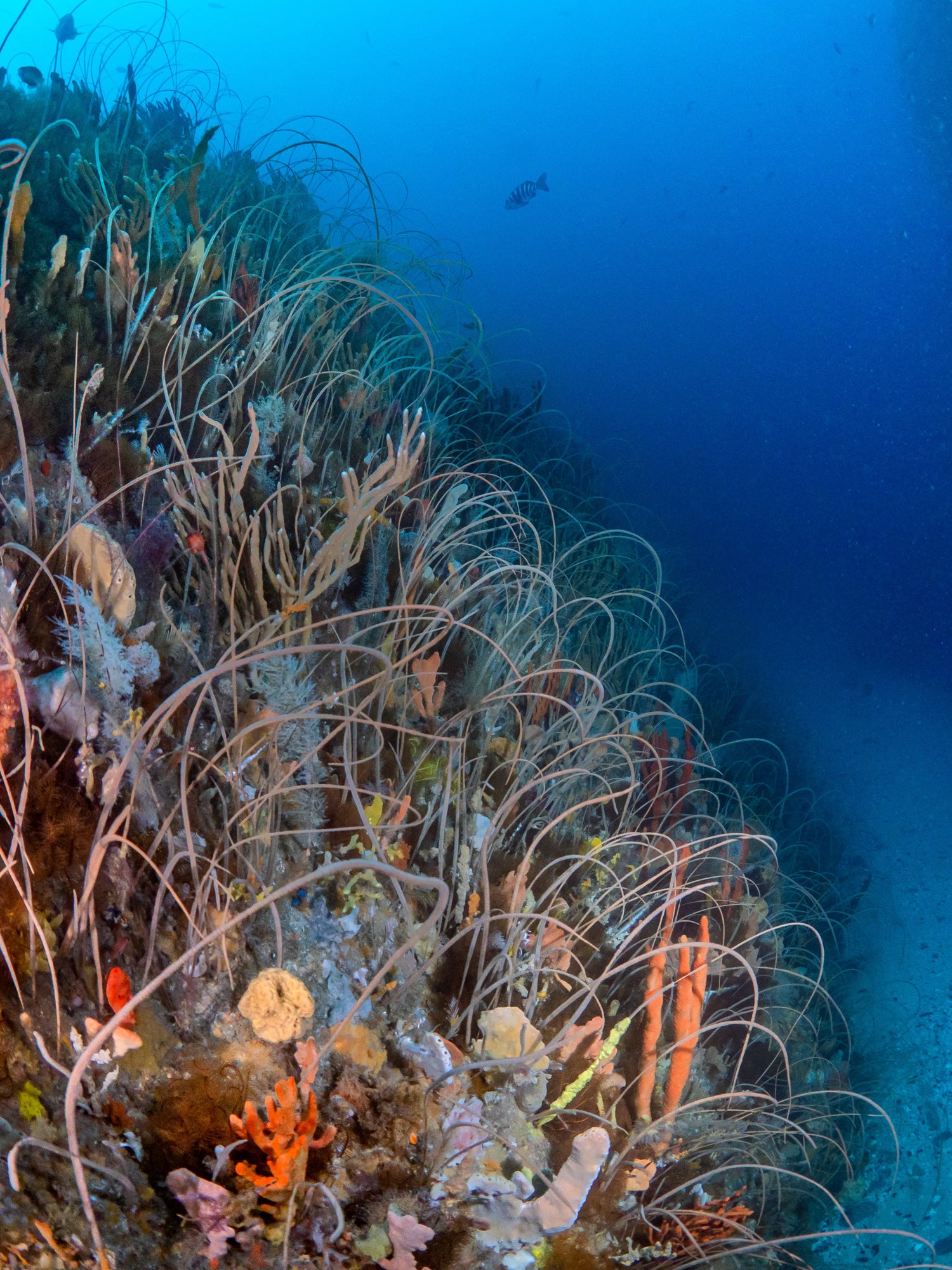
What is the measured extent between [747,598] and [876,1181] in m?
8.58

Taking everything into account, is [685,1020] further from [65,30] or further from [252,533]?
[65,30]

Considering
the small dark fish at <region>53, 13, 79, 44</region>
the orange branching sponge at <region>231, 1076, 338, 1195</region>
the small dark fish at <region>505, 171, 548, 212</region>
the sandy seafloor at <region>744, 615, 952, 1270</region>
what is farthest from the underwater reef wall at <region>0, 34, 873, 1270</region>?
the small dark fish at <region>505, 171, 548, 212</region>

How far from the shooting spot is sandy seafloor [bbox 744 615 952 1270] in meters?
4.05

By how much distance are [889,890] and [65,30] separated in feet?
36.8

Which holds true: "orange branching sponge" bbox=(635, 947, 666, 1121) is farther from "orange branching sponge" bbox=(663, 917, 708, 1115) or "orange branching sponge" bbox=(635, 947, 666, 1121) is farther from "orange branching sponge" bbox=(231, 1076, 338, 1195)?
"orange branching sponge" bbox=(231, 1076, 338, 1195)

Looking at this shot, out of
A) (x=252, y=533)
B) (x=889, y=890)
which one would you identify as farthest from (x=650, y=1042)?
(x=889, y=890)

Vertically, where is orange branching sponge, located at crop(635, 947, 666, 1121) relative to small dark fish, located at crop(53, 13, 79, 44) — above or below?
below

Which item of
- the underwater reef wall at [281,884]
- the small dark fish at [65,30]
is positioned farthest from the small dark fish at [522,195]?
the underwater reef wall at [281,884]

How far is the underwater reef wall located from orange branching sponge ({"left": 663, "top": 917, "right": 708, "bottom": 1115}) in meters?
0.01

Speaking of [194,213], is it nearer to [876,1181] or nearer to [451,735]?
[451,735]

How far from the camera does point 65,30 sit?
20.1ft

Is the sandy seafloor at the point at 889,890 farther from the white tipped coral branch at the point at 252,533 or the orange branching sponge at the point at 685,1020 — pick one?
the white tipped coral branch at the point at 252,533

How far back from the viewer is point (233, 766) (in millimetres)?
1568

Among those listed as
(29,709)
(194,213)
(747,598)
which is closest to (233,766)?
(29,709)
